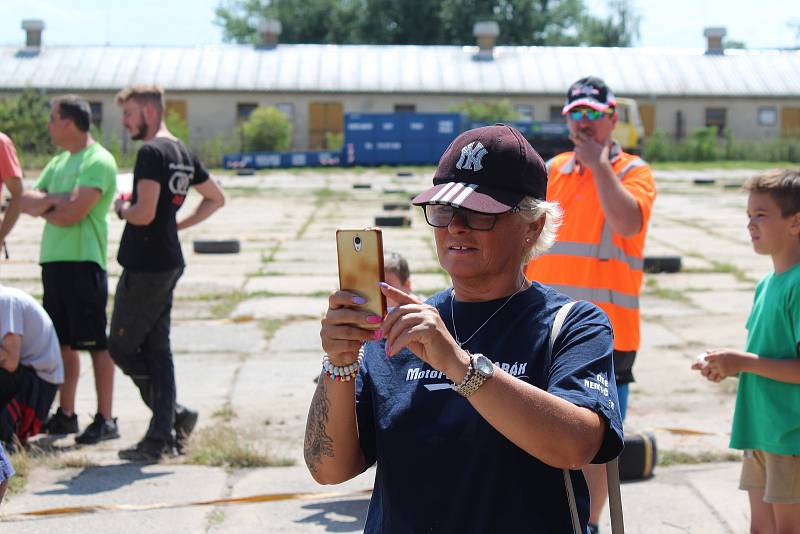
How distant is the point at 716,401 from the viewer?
7.62 metres

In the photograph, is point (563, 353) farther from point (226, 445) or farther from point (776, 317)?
point (226, 445)

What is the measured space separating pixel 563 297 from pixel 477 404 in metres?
0.53

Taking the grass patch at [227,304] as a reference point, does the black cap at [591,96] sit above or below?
above

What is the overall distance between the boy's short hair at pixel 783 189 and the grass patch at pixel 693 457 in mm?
2433

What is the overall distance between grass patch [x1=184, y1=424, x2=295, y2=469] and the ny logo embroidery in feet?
13.4

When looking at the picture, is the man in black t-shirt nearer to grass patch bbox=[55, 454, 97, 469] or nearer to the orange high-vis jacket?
grass patch bbox=[55, 454, 97, 469]

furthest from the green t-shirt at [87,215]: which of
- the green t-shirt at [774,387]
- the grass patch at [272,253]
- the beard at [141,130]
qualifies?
the grass patch at [272,253]

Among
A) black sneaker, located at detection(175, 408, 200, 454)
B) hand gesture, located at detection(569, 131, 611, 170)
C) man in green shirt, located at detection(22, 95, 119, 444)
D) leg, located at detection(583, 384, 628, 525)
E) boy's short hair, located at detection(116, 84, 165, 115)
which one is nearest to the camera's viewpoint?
leg, located at detection(583, 384, 628, 525)

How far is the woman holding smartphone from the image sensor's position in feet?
7.27

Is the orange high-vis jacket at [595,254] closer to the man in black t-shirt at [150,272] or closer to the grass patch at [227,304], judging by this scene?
the man in black t-shirt at [150,272]

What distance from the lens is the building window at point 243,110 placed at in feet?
172

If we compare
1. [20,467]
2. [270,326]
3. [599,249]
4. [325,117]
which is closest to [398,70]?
[325,117]

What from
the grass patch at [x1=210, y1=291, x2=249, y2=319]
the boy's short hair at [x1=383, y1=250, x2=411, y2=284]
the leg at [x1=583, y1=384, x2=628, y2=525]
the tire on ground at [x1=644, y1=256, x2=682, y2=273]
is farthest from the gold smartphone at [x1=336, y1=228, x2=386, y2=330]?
the tire on ground at [x1=644, y1=256, x2=682, y2=273]

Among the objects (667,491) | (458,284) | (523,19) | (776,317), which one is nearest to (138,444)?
(667,491)
